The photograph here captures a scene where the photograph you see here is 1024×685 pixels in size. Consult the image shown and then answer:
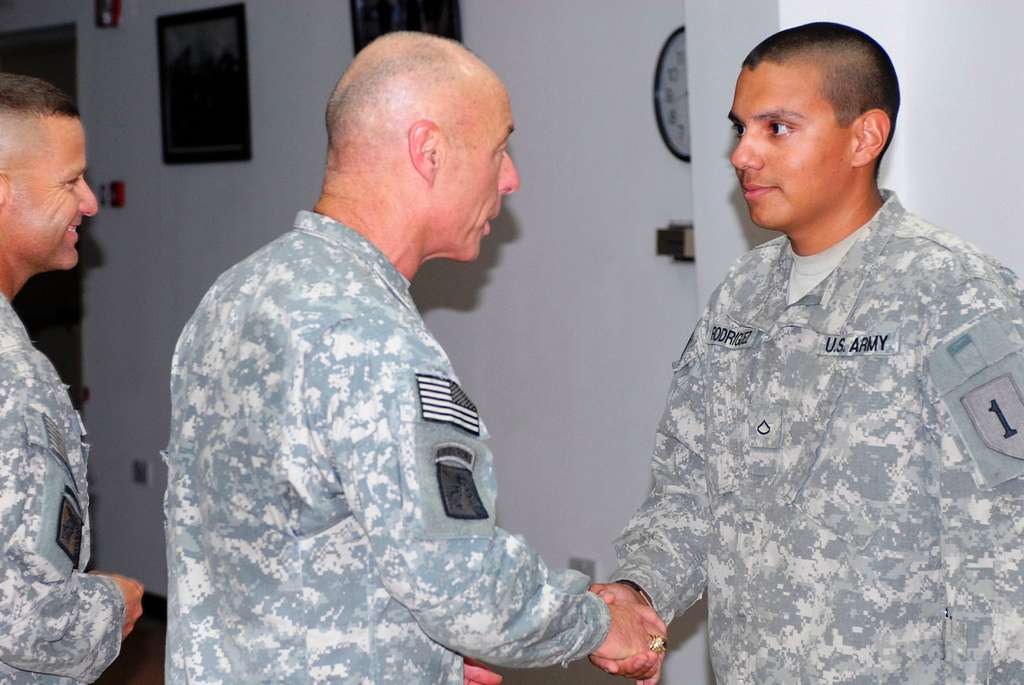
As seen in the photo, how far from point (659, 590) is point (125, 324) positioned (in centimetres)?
423

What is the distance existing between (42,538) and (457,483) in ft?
2.69

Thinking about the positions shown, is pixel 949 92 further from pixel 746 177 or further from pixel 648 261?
pixel 648 261

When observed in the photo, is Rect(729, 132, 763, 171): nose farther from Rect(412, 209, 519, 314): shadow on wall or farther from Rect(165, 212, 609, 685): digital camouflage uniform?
Rect(412, 209, 519, 314): shadow on wall

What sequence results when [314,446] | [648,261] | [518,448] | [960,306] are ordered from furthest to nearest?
[518,448]
[648,261]
[960,306]
[314,446]

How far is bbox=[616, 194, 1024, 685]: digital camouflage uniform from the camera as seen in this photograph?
1.87 metres

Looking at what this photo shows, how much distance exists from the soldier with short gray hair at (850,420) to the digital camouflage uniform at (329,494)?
1.69ft

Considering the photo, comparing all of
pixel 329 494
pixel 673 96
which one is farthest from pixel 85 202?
pixel 673 96

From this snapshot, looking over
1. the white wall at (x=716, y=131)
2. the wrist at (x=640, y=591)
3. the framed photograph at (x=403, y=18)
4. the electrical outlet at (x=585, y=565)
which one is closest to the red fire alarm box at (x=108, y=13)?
the framed photograph at (x=403, y=18)

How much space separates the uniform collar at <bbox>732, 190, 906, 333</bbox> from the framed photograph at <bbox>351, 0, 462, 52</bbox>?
247cm

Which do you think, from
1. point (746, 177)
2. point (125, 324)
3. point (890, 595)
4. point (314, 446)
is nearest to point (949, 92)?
point (746, 177)

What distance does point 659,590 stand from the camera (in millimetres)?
2330

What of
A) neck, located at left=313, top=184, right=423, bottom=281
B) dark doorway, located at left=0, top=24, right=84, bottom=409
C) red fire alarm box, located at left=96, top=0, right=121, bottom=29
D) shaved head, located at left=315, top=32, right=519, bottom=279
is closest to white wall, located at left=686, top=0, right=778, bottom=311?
shaved head, located at left=315, top=32, right=519, bottom=279

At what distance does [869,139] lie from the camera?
6.93 ft

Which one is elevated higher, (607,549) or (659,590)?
(659,590)
